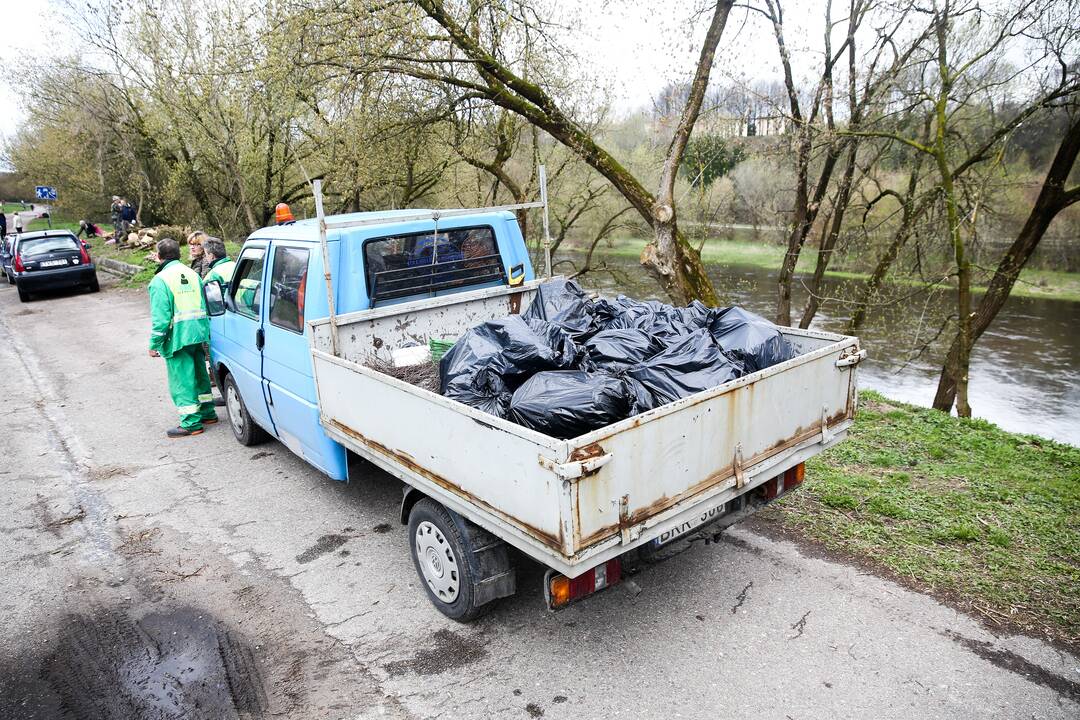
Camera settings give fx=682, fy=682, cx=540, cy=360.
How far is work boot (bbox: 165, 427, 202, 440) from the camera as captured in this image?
6.55 metres

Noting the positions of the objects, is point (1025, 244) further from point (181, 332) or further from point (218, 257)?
point (181, 332)

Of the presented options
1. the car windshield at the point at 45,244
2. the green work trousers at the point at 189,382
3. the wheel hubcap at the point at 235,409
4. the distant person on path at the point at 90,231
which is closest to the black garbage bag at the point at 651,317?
the wheel hubcap at the point at 235,409

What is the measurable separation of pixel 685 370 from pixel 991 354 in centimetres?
1863

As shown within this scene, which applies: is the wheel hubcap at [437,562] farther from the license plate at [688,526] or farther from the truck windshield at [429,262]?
the truck windshield at [429,262]

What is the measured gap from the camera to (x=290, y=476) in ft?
18.3

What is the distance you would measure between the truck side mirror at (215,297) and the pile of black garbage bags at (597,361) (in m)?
2.94

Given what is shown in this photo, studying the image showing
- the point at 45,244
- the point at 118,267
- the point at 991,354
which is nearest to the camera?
the point at 45,244

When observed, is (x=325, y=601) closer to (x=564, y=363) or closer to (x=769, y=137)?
(x=564, y=363)

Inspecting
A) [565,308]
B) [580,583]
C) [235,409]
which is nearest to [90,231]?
[235,409]

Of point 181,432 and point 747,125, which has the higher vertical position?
point 747,125

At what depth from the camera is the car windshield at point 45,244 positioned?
15130mm

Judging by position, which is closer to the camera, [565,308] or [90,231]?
[565,308]

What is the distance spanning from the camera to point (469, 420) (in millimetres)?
3021

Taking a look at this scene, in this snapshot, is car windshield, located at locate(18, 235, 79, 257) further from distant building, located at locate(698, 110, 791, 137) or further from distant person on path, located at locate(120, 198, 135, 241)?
distant building, located at locate(698, 110, 791, 137)
